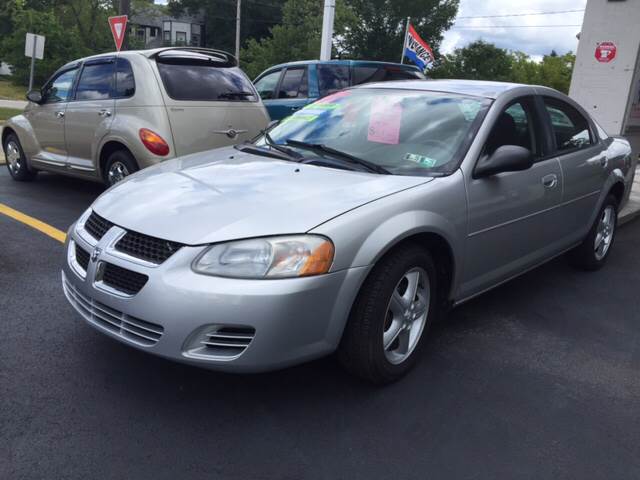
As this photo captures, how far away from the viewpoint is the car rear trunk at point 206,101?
5984mm

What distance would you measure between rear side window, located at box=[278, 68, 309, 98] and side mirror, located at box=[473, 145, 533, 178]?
5918mm

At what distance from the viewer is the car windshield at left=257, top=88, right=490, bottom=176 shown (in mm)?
3410

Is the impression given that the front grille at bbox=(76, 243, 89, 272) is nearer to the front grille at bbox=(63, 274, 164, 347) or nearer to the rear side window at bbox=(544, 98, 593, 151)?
the front grille at bbox=(63, 274, 164, 347)

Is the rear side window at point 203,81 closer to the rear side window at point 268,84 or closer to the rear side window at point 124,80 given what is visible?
the rear side window at point 124,80

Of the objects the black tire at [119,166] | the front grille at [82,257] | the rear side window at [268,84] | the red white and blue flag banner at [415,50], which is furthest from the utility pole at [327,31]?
the front grille at [82,257]

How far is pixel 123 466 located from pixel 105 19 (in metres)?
44.1

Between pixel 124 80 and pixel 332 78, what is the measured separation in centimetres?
342

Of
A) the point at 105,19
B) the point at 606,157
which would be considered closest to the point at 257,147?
the point at 606,157

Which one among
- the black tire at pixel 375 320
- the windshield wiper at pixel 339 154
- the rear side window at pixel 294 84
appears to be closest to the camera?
the black tire at pixel 375 320

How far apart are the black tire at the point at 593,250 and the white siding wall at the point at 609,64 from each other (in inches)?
119

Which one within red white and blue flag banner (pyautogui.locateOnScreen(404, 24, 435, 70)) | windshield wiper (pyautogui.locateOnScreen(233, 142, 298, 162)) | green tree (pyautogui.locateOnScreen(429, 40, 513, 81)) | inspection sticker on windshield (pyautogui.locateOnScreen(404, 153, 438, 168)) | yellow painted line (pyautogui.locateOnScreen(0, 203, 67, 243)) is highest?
green tree (pyautogui.locateOnScreen(429, 40, 513, 81))

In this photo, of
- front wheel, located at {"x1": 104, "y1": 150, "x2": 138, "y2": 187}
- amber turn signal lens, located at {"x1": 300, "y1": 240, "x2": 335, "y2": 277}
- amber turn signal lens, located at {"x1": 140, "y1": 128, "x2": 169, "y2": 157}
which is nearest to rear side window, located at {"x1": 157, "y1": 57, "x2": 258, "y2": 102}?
amber turn signal lens, located at {"x1": 140, "y1": 128, "x2": 169, "y2": 157}

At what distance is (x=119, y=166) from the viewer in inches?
242

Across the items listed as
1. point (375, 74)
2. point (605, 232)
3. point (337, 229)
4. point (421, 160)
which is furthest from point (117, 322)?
point (375, 74)
